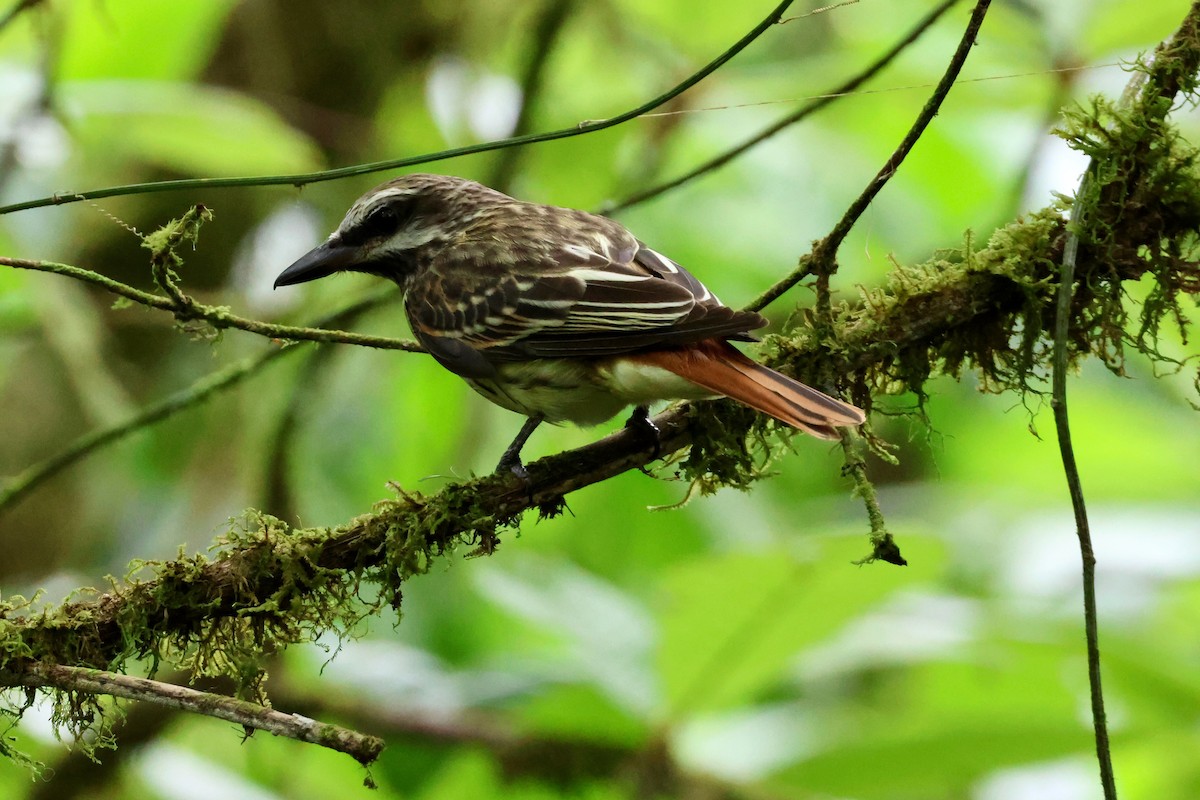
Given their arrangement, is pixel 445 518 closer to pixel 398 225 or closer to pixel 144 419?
pixel 144 419

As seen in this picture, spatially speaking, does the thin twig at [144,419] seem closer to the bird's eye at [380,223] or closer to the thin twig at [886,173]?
the bird's eye at [380,223]

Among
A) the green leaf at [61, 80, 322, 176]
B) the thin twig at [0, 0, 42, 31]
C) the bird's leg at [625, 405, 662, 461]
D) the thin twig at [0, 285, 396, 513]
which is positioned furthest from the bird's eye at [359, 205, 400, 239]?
the bird's leg at [625, 405, 662, 461]

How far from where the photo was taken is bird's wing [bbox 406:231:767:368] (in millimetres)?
2893

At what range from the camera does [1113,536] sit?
439cm

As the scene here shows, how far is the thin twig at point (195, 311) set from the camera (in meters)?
2.27

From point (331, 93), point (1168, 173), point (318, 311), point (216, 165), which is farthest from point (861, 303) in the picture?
point (331, 93)

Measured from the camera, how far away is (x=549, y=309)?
3.16 m

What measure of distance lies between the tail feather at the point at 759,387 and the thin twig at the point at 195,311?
63 centimetres

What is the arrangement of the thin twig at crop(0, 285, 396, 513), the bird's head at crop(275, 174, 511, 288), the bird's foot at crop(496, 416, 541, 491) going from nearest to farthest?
the bird's foot at crop(496, 416, 541, 491) → the thin twig at crop(0, 285, 396, 513) → the bird's head at crop(275, 174, 511, 288)

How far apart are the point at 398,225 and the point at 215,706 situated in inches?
82.9

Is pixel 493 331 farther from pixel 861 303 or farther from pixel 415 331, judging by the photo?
pixel 861 303

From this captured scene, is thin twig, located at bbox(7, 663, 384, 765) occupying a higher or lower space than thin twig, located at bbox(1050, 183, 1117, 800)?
lower

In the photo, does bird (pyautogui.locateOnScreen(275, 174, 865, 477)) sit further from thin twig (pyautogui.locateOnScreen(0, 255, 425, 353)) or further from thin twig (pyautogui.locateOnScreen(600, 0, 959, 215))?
thin twig (pyautogui.locateOnScreen(0, 255, 425, 353))

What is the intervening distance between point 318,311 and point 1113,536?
282 cm
